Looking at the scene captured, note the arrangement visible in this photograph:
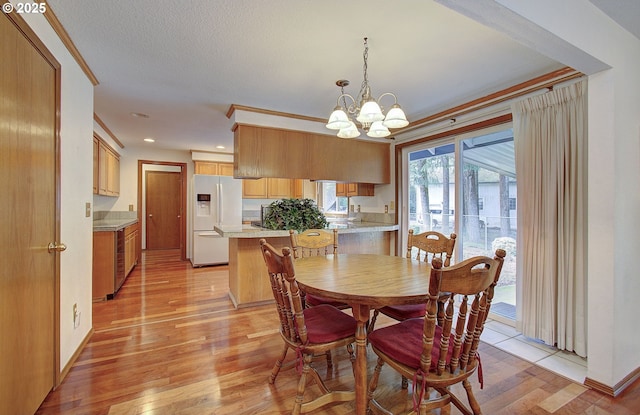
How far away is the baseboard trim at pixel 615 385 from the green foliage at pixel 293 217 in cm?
258

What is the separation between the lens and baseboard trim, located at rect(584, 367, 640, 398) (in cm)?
175

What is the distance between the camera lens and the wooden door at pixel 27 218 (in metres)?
1.29

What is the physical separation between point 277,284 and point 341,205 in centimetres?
423

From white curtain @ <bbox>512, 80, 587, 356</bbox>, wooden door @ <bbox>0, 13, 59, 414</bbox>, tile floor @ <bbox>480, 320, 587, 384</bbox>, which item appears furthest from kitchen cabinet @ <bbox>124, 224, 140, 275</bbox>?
white curtain @ <bbox>512, 80, 587, 356</bbox>

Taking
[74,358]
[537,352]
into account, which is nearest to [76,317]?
[74,358]

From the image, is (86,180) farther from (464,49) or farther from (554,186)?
(554,186)

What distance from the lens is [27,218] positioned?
1467mm

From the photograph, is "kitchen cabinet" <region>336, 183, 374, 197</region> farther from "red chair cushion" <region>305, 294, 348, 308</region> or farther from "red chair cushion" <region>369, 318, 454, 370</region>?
"red chair cushion" <region>369, 318, 454, 370</region>

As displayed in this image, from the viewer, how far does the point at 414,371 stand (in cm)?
131

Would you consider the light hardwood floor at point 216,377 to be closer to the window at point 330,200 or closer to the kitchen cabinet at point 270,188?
the window at point 330,200

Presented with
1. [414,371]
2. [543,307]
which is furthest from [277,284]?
[543,307]

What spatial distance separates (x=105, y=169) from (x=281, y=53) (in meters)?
3.73

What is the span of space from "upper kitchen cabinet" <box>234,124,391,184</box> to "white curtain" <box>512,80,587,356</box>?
1875mm

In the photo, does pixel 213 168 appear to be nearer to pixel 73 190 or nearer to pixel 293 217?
pixel 293 217
